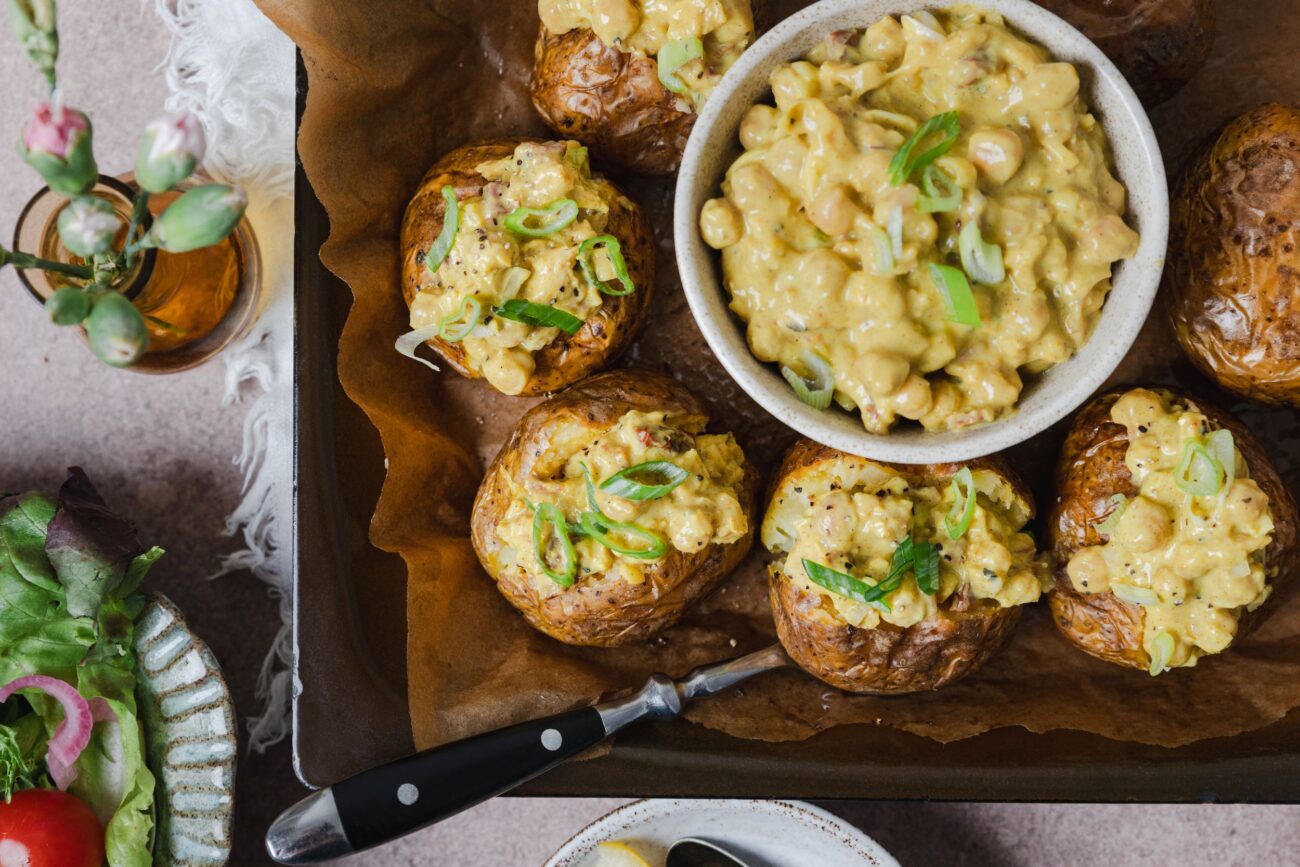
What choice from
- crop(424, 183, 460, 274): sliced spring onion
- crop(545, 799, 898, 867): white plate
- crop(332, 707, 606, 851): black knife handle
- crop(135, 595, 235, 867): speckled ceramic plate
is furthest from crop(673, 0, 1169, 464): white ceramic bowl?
crop(135, 595, 235, 867): speckled ceramic plate

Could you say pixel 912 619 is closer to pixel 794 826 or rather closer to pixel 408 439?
pixel 794 826

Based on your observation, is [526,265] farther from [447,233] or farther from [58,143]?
[58,143]

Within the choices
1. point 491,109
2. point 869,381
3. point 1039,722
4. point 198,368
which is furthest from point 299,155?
point 1039,722

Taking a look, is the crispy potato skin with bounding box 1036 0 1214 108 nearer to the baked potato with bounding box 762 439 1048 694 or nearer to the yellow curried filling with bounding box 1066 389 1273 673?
the yellow curried filling with bounding box 1066 389 1273 673

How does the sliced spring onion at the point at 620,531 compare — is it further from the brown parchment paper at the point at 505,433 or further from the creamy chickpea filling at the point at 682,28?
the creamy chickpea filling at the point at 682,28

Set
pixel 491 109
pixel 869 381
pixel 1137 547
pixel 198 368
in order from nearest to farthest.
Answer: pixel 869 381 → pixel 1137 547 → pixel 491 109 → pixel 198 368

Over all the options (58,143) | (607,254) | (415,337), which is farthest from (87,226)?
(607,254)
